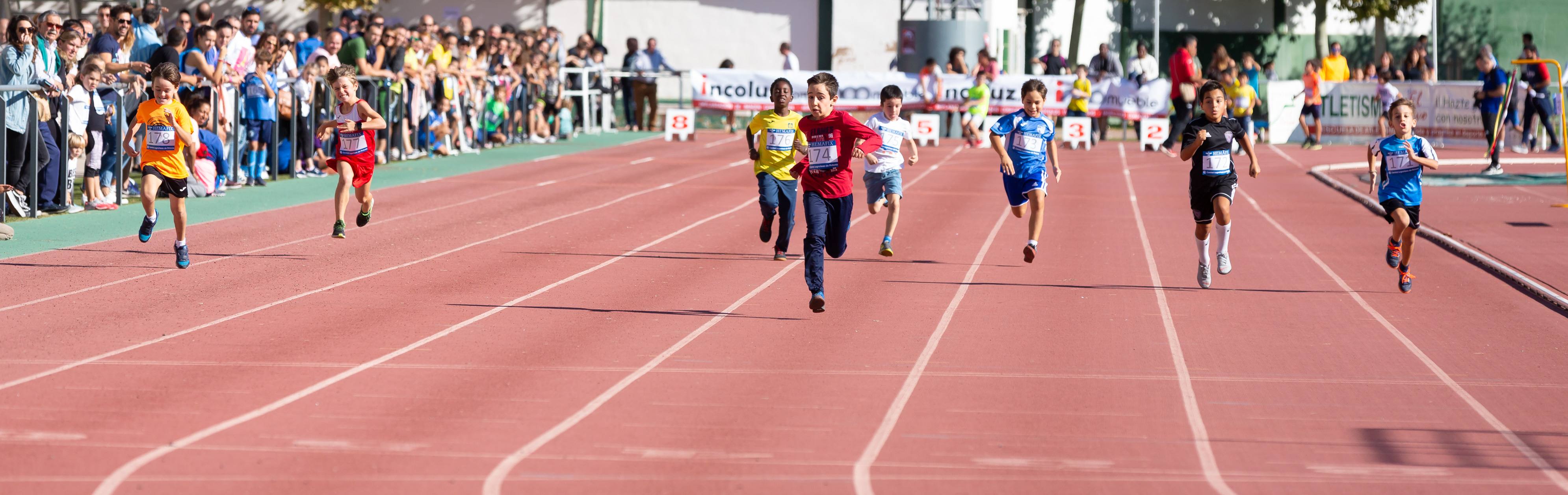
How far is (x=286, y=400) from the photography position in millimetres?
7715

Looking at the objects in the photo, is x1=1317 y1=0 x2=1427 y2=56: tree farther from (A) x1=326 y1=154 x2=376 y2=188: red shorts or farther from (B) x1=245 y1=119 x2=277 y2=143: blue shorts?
(A) x1=326 y1=154 x2=376 y2=188: red shorts

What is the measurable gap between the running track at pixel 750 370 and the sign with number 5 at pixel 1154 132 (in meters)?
15.2

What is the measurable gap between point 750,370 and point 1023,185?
549 centimetres

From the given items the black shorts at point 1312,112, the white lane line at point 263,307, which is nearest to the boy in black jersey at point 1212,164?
the white lane line at point 263,307

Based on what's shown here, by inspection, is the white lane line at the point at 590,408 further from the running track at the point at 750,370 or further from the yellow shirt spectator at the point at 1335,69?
the yellow shirt spectator at the point at 1335,69

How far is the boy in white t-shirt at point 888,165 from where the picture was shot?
47.7 ft

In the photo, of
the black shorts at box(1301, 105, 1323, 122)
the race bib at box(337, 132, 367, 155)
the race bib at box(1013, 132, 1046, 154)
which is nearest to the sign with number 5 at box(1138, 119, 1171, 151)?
the black shorts at box(1301, 105, 1323, 122)

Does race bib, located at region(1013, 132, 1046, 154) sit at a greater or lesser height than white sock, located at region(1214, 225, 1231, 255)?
greater

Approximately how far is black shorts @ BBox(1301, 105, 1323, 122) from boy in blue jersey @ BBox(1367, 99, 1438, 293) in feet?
67.3

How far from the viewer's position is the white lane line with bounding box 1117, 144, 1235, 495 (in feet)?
21.7

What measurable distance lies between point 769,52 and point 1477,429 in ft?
116

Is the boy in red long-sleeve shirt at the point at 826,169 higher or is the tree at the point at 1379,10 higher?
the tree at the point at 1379,10

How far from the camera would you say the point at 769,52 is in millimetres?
42156

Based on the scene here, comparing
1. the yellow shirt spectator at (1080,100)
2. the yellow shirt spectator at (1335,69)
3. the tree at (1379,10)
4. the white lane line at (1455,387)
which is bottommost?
the white lane line at (1455,387)
